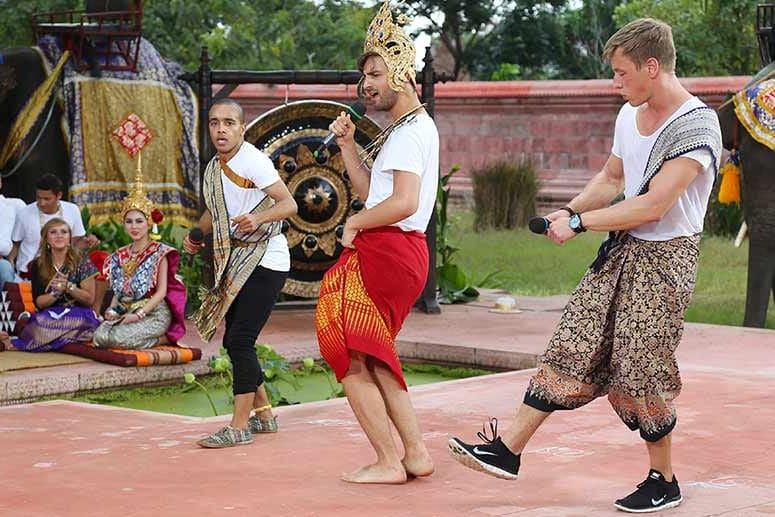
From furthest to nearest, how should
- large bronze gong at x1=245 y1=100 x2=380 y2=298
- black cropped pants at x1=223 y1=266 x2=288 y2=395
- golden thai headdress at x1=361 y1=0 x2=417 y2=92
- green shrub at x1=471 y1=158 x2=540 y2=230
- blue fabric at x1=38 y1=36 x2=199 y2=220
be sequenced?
green shrub at x1=471 y1=158 x2=540 y2=230 → blue fabric at x1=38 y1=36 x2=199 y2=220 → large bronze gong at x1=245 y1=100 x2=380 y2=298 → black cropped pants at x1=223 y1=266 x2=288 y2=395 → golden thai headdress at x1=361 y1=0 x2=417 y2=92

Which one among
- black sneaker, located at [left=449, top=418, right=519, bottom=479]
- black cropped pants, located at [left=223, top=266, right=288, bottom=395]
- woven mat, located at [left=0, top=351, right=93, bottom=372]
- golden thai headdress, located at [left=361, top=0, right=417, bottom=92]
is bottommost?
woven mat, located at [left=0, top=351, right=93, bottom=372]

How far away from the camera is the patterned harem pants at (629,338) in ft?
16.1

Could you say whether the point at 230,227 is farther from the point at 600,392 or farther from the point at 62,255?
the point at 62,255

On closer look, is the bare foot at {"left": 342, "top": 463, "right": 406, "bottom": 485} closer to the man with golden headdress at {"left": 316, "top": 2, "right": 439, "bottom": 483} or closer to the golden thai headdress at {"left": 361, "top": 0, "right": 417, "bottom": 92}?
the man with golden headdress at {"left": 316, "top": 2, "right": 439, "bottom": 483}

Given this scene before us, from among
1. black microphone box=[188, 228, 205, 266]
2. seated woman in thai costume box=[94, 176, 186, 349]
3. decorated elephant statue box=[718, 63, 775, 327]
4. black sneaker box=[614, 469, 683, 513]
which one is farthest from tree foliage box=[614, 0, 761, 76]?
black sneaker box=[614, 469, 683, 513]

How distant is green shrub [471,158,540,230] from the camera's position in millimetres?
18188

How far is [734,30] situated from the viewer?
70.6 ft

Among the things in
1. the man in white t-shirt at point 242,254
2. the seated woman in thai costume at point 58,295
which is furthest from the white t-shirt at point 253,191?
the seated woman in thai costume at point 58,295

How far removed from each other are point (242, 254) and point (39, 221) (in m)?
3.76

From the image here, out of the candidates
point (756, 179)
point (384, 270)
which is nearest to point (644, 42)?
point (384, 270)

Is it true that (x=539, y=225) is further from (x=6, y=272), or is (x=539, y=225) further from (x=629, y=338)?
(x=6, y=272)

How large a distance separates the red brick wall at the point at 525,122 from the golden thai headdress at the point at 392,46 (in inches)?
522

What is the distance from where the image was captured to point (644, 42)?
487 cm

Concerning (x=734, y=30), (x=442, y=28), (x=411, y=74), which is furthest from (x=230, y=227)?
(x=442, y=28)
